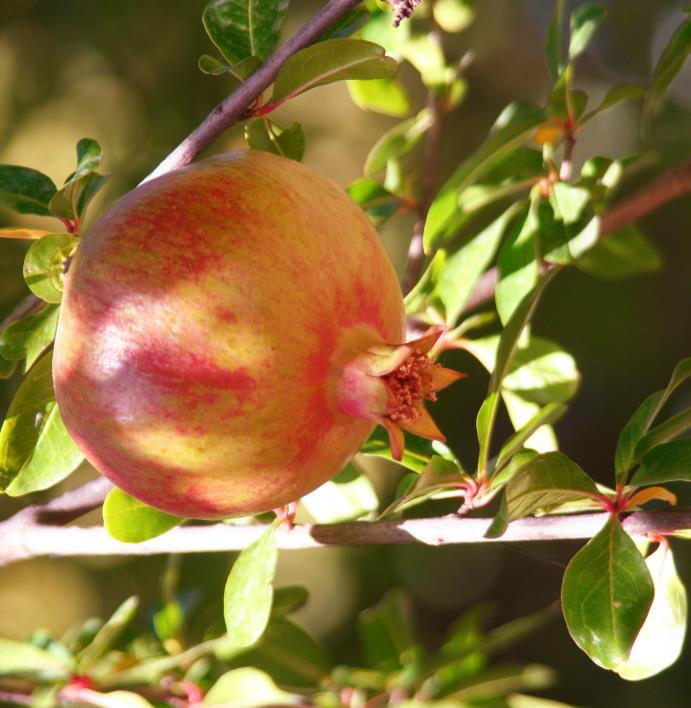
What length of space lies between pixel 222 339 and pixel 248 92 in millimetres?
200

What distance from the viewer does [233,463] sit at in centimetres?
51

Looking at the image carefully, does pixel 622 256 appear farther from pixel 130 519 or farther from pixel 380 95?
pixel 130 519

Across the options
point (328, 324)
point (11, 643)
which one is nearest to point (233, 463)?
point (328, 324)

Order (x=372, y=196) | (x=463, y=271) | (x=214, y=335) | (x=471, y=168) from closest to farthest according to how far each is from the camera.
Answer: (x=214, y=335) < (x=471, y=168) < (x=463, y=271) < (x=372, y=196)

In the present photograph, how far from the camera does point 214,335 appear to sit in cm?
50

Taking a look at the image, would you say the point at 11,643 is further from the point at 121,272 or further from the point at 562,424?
the point at 562,424

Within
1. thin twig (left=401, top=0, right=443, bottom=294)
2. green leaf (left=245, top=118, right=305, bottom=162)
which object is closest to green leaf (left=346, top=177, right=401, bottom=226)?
thin twig (left=401, top=0, right=443, bottom=294)

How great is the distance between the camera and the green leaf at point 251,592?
0.67 meters

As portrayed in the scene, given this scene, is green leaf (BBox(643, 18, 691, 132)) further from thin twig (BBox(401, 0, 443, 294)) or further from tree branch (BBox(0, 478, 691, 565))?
tree branch (BBox(0, 478, 691, 565))

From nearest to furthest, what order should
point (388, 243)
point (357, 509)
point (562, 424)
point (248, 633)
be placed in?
point (248, 633) → point (357, 509) → point (562, 424) → point (388, 243)

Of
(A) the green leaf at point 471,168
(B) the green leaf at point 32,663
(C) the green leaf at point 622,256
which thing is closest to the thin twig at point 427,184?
(A) the green leaf at point 471,168

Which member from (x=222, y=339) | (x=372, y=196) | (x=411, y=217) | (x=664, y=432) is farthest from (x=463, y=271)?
(x=411, y=217)

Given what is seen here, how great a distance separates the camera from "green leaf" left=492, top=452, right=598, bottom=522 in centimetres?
55

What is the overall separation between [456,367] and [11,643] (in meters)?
1.11
